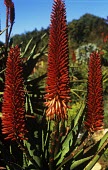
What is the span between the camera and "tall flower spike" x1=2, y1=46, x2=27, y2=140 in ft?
8.02

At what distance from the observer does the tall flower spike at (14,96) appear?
244cm

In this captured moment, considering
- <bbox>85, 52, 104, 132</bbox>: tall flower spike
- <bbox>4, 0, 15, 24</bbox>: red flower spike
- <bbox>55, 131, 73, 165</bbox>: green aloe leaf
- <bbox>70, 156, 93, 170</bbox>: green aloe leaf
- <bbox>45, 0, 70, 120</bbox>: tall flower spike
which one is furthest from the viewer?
<bbox>4, 0, 15, 24</bbox>: red flower spike

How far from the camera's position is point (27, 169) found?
3.26 metres

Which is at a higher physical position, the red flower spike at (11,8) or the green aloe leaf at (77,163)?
the red flower spike at (11,8)

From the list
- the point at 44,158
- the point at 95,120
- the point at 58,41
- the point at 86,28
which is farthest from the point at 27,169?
the point at 86,28

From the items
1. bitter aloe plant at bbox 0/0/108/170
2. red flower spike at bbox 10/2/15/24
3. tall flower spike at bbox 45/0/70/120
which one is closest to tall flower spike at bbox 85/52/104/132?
bitter aloe plant at bbox 0/0/108/170

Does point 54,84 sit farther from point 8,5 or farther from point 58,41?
point 8,5

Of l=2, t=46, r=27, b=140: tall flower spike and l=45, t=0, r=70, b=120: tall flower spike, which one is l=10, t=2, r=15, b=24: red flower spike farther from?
l=45, t=0, r=70, b=120: tall flower spike

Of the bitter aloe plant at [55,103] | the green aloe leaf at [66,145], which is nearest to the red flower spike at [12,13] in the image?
the bitter aloe plant at [55,103]

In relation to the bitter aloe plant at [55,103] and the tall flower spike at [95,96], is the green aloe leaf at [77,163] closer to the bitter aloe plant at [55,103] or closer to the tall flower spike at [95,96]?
the bitter aloe plant at [55,103]

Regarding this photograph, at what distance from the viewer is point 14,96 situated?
8.09 ft

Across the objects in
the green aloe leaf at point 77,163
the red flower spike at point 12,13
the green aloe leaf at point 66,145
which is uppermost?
the red flower spike at point 12,13

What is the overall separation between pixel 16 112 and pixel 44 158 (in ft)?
3.51

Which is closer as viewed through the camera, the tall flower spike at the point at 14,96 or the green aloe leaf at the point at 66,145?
the tall flower spike at the point at 14,96
